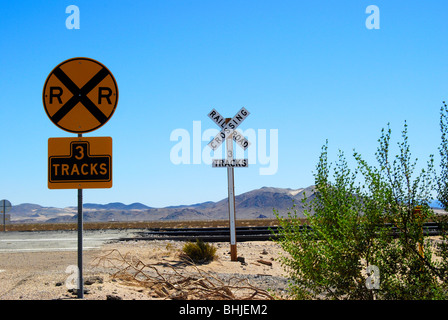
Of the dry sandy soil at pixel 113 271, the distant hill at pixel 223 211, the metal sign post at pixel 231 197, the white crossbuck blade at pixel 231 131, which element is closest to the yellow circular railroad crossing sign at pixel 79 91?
the dry sandy soil at pixel 113 271

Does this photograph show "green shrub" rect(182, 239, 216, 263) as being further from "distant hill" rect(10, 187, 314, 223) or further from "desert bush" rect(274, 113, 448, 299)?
"distant hill" rect(10, 187, 314, 223)

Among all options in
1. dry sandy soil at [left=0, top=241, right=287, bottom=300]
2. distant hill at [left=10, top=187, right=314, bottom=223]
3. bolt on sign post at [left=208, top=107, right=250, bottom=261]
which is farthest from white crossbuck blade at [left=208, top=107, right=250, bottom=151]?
distant hill at [left=10, top=187, right=314, bottom=223]

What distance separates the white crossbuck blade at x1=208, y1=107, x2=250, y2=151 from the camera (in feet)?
41.7

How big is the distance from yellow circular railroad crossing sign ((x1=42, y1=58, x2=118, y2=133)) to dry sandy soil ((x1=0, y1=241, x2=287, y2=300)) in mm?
2661

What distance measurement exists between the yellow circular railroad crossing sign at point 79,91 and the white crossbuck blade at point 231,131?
22.7 ft

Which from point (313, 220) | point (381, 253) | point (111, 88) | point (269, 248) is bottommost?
point (269, 248)

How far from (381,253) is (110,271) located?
5.80 metres

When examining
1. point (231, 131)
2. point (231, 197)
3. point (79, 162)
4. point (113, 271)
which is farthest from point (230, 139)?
point (79, 162)

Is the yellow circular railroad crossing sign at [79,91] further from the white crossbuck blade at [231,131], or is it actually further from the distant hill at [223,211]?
the distant hill at [223,211]

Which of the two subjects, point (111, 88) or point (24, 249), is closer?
point (111, 88)
